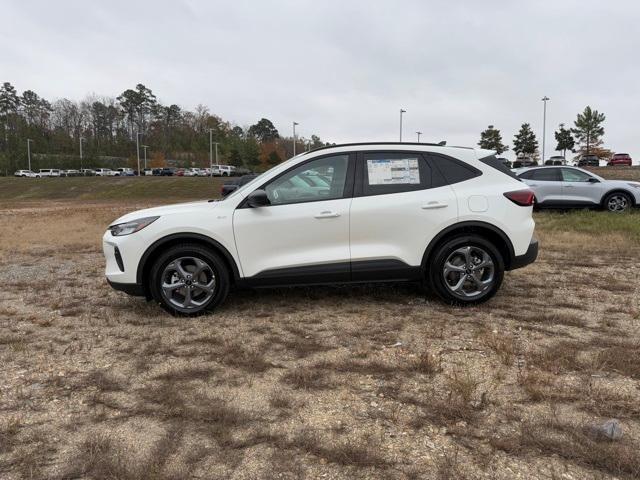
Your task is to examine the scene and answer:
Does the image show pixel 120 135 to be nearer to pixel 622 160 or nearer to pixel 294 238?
pixel 622 160

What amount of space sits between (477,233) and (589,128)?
8064 cm

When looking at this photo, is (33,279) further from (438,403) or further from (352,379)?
(438,403)

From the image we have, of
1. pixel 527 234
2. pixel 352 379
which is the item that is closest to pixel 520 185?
pixel 527 234

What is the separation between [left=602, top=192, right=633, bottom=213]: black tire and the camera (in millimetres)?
13452

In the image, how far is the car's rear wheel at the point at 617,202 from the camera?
1345 centimetres

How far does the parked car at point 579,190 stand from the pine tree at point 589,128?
6957 cm

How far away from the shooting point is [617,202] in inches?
533

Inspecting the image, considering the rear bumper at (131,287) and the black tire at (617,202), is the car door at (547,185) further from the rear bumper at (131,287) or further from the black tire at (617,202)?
the rear bumper at (131,287)

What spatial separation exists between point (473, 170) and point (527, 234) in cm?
85

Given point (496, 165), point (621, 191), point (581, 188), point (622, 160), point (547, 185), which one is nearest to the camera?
point (496, 165)

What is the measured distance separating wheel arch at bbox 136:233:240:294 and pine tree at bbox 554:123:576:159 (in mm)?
84762

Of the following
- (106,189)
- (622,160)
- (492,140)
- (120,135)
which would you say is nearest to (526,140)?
(492,140)

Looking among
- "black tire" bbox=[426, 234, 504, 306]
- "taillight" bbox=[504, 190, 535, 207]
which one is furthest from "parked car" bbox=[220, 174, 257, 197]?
"taillight" bbox=[504, 190, 535, 207]

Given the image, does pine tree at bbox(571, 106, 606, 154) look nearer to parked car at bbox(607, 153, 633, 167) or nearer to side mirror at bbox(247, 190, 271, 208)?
parked car at bbox(607, 153, 633, 167)
